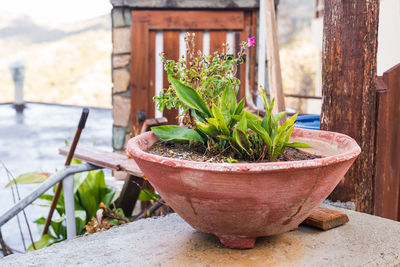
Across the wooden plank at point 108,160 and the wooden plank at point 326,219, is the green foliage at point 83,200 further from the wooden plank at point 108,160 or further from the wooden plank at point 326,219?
the wooden plank at point 326,219

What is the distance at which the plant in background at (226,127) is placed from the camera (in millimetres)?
1052

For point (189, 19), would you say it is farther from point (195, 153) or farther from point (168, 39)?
point (195, 153)

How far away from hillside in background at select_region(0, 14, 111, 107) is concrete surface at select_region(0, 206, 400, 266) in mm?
17301

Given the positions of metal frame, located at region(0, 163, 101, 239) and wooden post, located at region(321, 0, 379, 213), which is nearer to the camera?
wooden post, located at region(321, 0, 379, 213)

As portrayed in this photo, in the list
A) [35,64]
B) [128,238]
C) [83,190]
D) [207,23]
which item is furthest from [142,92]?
[35,64]

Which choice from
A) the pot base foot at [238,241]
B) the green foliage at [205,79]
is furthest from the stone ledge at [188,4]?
the pot base foot at [238,241]

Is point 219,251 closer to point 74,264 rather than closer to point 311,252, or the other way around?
point 311,252

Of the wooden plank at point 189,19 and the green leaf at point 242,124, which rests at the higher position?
the wooden plank at point 189,19

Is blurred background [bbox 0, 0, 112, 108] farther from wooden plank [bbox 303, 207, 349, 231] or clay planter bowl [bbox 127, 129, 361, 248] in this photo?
clay planter bowl [bbox 127, 129, 361, 248]

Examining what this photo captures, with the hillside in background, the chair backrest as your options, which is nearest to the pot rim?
the chair backrest

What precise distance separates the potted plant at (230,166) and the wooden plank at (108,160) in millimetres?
1418

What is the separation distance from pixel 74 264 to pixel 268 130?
0.56 meters

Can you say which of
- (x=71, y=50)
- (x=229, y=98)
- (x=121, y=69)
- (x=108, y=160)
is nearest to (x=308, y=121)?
(x=229, y=98)

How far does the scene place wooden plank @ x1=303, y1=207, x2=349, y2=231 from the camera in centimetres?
122
